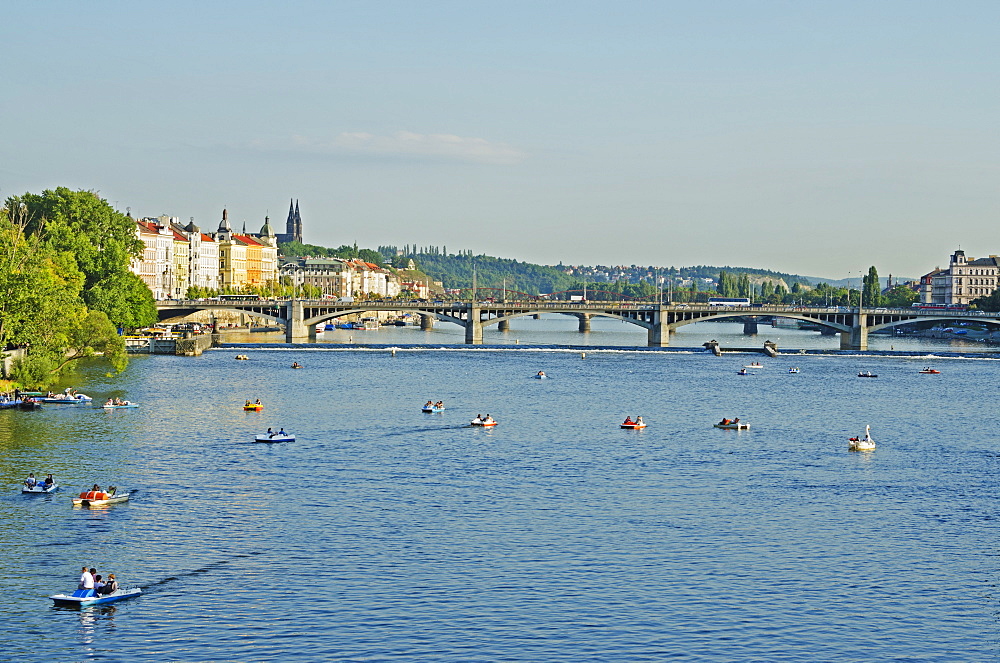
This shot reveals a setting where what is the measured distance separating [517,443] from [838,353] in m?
97.6

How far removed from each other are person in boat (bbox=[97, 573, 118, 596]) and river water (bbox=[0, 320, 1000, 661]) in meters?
0.60

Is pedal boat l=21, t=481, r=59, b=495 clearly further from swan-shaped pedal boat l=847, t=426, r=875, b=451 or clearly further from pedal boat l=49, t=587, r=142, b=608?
swan-shaped pedal boat l=847, t=426, r=875, b=451

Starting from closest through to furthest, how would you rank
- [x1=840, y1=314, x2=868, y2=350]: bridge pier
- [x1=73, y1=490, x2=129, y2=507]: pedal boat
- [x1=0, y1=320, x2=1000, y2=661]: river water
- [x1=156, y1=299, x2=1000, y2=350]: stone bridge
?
[x1=0, y1=320, x2=1000, y2=661]: river water → [x1=73, y1=490, x2=129, y2=507]: pedal boat → [x1=156, y1=299, x2=1000, y2=350]: stone bridge → [x1=840, y1=314, x2=868, y2=350]: bridge pier

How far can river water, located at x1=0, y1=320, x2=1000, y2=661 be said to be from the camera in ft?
125

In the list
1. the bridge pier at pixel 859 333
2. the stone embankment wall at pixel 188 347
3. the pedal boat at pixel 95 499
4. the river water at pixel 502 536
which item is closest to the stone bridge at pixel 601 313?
the bridge pier at pixel 859 333

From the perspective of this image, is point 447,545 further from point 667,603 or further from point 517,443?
point 517,443

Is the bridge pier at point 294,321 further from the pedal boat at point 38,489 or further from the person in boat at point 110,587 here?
the person in boat at point 110,587

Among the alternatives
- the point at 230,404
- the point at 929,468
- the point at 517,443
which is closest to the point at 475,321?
the point at 230,404

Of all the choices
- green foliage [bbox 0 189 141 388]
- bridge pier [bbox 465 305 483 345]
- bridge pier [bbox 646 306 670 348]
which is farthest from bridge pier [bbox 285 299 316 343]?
bridge pier [bbox 646 306 670 348]

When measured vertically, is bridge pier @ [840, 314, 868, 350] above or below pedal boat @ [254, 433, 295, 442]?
above

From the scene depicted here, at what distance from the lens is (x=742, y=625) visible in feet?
129

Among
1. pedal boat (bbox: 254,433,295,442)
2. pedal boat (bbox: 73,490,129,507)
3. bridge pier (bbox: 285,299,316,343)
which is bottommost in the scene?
pedal boat (bbox: 73,490,129,507)

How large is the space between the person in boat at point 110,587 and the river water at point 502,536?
60 centimetres

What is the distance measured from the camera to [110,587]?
40312 millimetres
